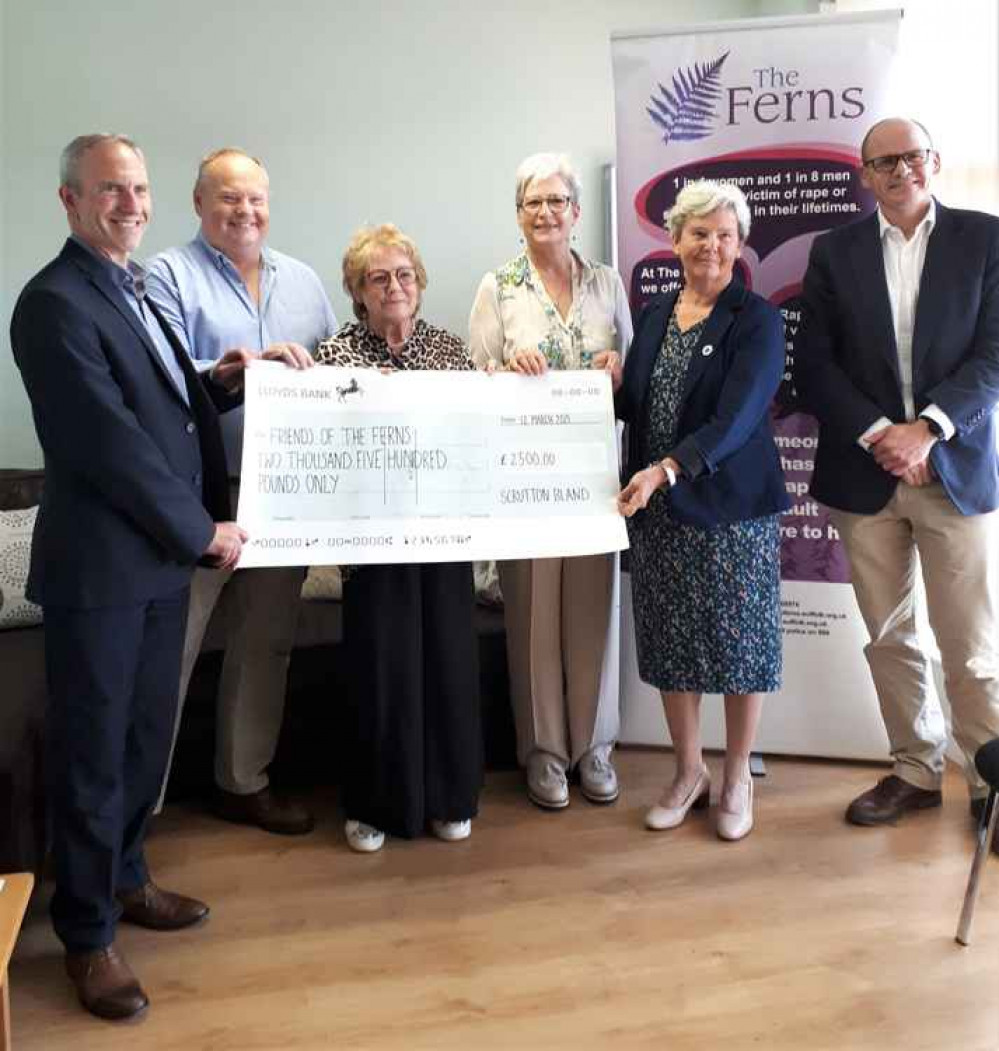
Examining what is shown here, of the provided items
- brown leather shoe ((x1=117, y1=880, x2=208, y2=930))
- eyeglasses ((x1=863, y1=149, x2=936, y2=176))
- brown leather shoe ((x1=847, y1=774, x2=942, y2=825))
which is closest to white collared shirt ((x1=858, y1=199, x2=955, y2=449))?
eyeglasses ((x1=863, y1=149, x2=936, y2=176))

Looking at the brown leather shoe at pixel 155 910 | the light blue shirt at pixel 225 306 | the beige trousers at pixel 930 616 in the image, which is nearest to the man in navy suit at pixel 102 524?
the brown leather shoe at pixel 155 910

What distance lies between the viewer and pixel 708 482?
2.43 m

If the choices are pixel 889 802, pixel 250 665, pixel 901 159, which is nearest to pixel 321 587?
pixel 250 665

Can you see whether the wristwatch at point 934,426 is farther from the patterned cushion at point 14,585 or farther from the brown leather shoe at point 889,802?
the patterned cushion at point 14,585

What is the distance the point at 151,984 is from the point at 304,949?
31cm

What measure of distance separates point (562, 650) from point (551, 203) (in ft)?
3.88

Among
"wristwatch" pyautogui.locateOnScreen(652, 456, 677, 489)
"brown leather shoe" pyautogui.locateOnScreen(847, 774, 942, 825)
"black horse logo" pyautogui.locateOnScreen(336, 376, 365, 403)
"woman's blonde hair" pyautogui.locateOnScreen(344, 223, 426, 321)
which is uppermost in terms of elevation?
"woman's blonde hair" pyautogui.locateOnScreen(344, 223, 426, 321)

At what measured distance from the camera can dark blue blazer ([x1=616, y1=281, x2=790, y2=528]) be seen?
2352 millimetres

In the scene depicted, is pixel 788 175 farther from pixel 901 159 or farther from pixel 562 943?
pixel 562 943

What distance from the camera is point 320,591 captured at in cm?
323

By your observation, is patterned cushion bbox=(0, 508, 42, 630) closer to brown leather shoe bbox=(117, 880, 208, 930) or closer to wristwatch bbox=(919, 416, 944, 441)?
brown leather shoe bbox=(117, 880, 208, 930)

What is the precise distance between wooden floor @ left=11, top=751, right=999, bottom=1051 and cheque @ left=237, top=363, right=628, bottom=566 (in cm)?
80

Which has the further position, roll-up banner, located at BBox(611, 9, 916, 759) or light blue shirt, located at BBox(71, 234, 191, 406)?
roll-up banner, located at BBox(611, 9, 916, 759)

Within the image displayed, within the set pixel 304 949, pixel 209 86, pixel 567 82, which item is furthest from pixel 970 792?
pixel 209 86
